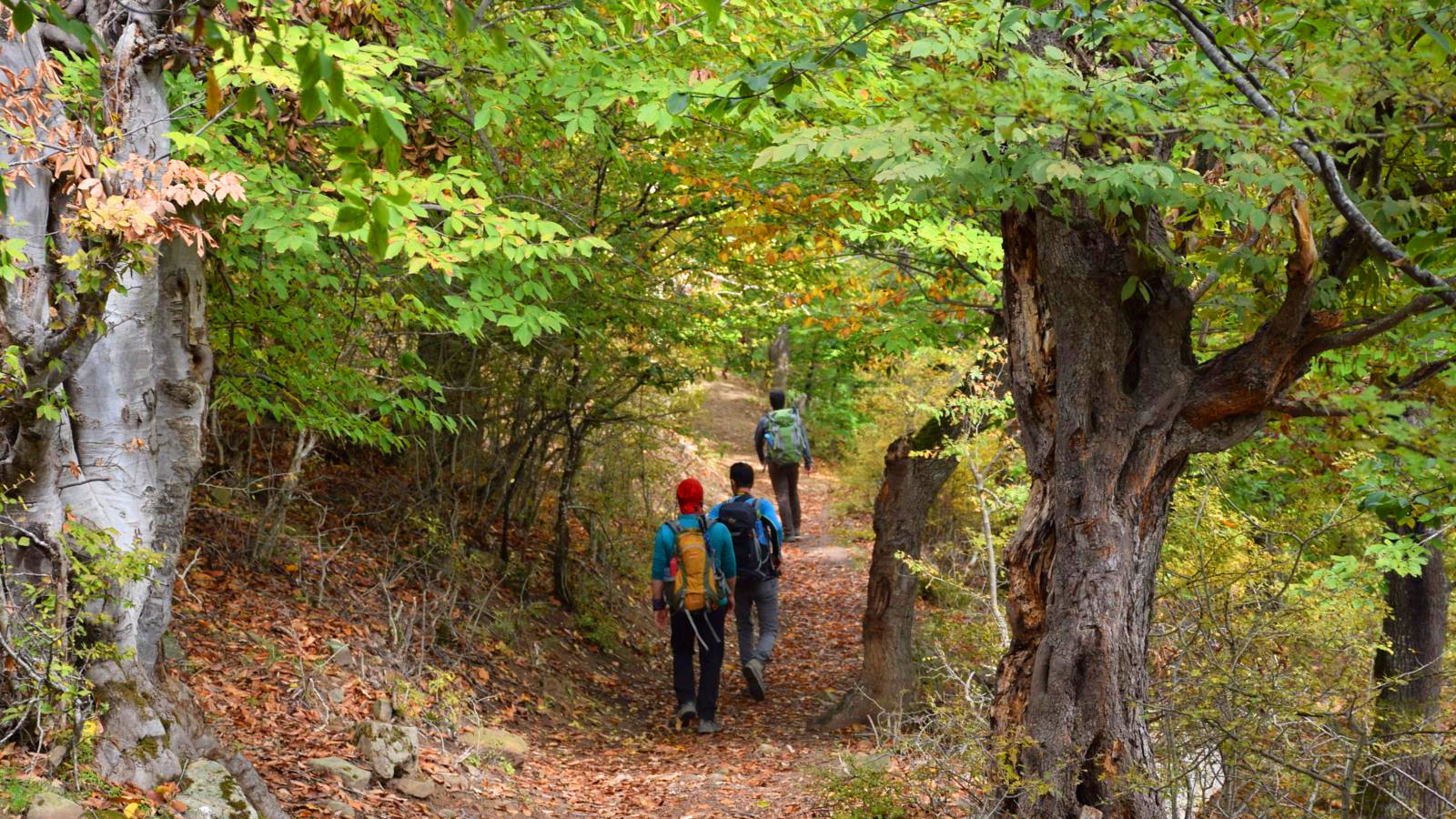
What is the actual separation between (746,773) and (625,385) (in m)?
4.48

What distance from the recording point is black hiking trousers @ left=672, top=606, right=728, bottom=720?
8562mm

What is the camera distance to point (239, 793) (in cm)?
502

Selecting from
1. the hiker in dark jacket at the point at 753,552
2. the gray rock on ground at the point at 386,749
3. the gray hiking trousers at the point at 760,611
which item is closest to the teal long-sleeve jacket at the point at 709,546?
the hiker in dark jacket at the point at 753,552

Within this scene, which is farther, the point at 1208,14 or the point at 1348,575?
the point at 1348,575

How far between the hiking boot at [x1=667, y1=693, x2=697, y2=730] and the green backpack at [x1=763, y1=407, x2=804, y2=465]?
4.86 m

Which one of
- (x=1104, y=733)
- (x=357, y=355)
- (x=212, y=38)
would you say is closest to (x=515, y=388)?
(x=357, y=355)

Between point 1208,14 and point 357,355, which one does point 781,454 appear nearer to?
point 357,355

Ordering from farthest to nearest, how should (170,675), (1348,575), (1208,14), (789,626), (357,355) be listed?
1. (789,626)
2. (357,355)
3. (1348,575)
4. (170,675)
5. (1208,14)

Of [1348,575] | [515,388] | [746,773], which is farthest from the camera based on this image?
[515,388]

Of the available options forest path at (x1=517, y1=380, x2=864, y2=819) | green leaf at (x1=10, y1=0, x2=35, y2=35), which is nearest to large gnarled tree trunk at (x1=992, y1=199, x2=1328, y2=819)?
forest path at (x1=517, y1=380, x2=864, y2=819)

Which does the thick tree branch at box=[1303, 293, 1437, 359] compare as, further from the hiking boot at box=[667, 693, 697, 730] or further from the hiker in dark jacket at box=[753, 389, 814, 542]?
the hiker in dark jacket at box=[753, 389, 814, 542]

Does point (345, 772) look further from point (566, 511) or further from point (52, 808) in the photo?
point (566, 511)

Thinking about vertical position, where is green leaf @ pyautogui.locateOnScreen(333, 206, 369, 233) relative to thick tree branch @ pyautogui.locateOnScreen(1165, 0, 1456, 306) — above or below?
below

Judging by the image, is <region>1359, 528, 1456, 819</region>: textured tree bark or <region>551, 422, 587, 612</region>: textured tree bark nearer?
<region>1359, 528, 1456, 819</region>: textured tree bark
